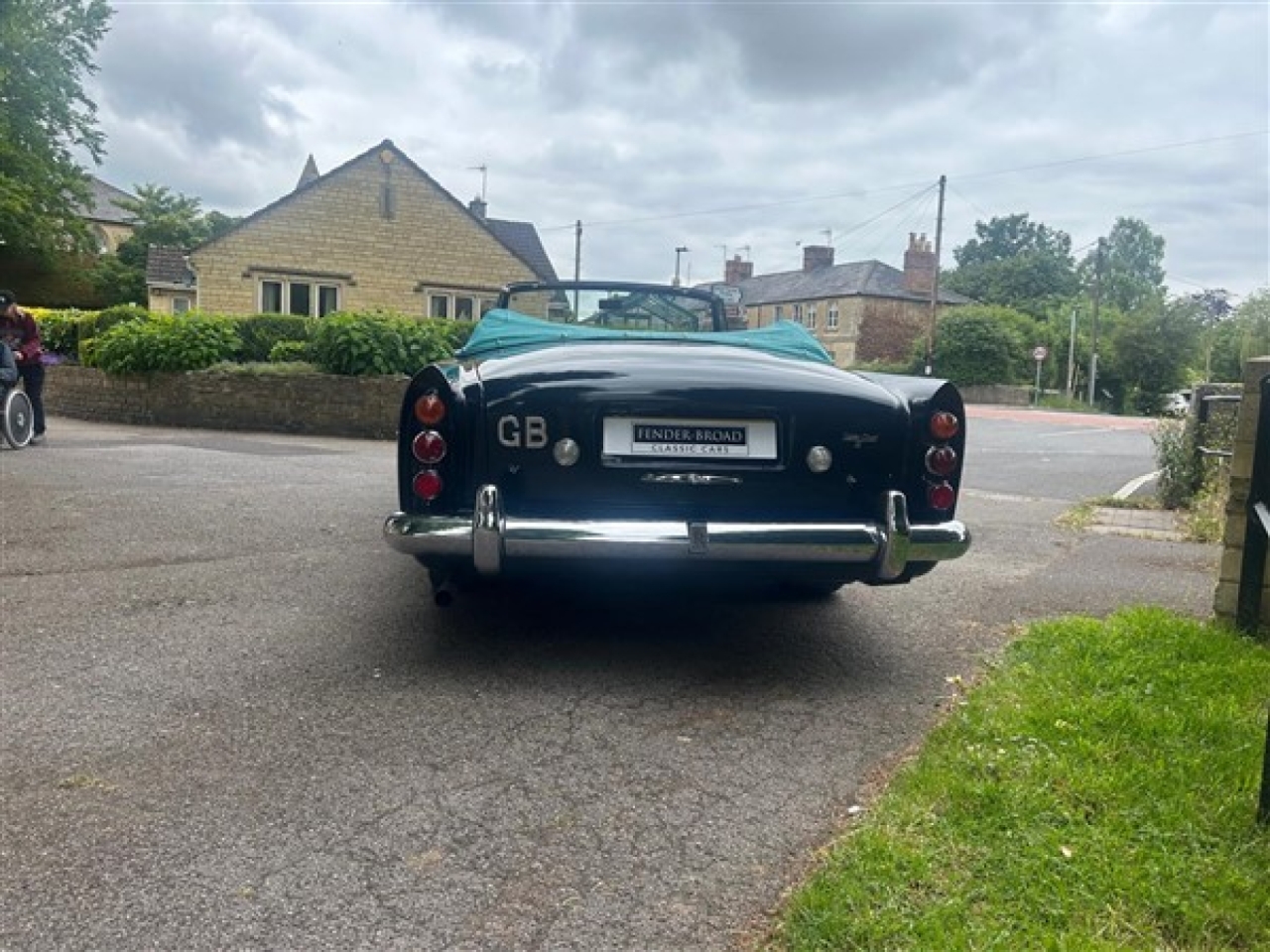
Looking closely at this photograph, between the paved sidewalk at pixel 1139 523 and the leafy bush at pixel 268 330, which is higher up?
the leafy bush at pixel 268 330

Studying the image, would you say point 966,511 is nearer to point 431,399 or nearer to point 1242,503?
point 1242,503

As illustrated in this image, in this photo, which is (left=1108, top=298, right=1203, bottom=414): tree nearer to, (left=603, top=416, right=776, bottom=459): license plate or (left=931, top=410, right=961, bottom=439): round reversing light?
(left=931, top=410, right=961, bottom=439): round reversing light

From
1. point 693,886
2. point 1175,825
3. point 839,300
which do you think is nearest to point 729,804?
point 693,886

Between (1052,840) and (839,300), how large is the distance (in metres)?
59.7

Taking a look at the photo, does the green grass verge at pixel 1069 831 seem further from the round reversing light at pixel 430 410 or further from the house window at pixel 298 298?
the house window at pixel 298 298

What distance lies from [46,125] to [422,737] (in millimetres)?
40361

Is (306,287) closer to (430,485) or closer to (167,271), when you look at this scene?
(167,271)

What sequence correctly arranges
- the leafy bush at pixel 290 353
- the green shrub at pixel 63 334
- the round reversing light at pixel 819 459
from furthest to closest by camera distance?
the green shrub at pixel 63 334
the leafy bush at pixel 290 353
the round reversing light at pixel 819 459

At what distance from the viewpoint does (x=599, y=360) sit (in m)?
3.57

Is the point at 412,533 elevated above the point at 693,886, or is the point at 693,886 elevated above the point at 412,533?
the point at 412,533

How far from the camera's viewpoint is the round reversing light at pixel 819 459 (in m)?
3.50

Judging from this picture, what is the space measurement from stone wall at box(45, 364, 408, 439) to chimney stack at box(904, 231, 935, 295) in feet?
167

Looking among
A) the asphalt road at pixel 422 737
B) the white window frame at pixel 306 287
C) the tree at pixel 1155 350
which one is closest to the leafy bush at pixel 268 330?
the white window frame at pixel 306 287

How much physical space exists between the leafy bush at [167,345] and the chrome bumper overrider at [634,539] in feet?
40.9
